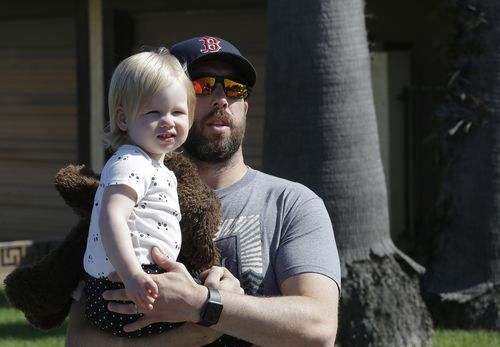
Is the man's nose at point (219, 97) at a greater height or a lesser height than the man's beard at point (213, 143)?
greater

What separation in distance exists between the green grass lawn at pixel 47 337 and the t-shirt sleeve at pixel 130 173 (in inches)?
167

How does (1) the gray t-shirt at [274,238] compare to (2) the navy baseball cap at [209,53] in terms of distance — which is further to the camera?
(2) the navy baseball cap at [209,53]

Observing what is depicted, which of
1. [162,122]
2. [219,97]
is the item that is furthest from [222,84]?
[162,122]

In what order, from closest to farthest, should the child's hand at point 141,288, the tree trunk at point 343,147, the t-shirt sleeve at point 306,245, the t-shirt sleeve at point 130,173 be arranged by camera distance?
the child's hand at point 141,288, the t-shirt sleeve at point 130,173, the t-shirt sleeve at point 306,245, the tree trunk at point 343,147

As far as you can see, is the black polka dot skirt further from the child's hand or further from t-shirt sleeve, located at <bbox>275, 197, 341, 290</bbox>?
t-shirt sleeve, located at <bbox>275, 197, 341, 290</bbox>

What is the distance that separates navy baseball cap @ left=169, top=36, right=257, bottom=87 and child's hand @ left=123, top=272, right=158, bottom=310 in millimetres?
834

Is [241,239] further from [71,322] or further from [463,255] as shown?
[463,255]

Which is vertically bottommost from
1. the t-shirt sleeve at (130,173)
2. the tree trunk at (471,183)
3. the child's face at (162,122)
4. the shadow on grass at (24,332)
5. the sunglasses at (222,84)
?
the shadow on grass at (24,332)

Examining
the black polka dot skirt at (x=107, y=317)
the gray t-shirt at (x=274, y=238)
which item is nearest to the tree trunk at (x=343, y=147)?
the gray t-shirt at (x=274, y=238)

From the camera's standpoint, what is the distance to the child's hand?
2.85m

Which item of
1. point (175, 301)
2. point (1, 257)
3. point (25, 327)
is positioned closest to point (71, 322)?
point (175, 301)

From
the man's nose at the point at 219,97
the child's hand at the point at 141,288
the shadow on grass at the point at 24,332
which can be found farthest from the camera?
the shadow on grass at the point at 24,332

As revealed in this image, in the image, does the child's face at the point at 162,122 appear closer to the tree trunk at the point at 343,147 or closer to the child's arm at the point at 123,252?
the child's arm at the point at 123,252

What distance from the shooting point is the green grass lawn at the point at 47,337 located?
6.88 m
